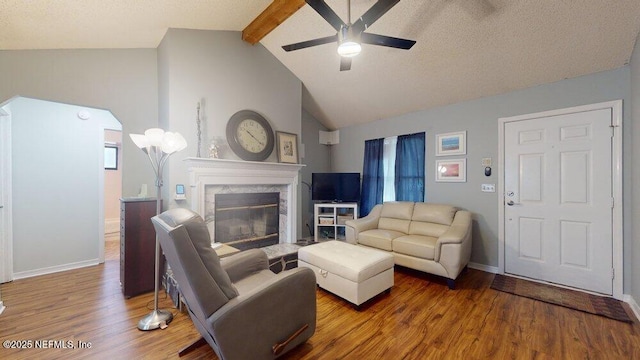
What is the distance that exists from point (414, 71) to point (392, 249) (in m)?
2.38

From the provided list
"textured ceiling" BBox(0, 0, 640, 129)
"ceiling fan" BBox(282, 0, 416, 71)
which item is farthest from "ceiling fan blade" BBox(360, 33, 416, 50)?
"textured ceiling" BBox(0, 0, 640, 129)

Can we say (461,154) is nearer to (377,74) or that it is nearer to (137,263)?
(377,74)

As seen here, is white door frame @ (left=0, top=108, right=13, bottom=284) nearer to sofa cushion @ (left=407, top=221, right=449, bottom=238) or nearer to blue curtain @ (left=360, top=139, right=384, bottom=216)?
blue curtain @ (left=360, top=139, right=384, bottom=216)

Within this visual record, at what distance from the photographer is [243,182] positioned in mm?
3279

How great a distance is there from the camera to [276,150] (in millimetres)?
3691

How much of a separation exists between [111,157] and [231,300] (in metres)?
5.73

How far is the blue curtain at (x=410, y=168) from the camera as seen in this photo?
13.1ft

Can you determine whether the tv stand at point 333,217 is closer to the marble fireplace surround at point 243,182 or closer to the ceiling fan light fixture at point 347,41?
the marble fireplace surround at point 243,182

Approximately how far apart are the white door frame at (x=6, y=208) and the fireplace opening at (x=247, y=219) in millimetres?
2249

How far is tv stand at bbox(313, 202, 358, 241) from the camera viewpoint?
438 centimetres

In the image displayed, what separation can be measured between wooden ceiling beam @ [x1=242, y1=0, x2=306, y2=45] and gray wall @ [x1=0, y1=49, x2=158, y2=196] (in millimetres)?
A: 1299

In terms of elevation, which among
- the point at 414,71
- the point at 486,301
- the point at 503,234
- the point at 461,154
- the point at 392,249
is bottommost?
the point at 486,301

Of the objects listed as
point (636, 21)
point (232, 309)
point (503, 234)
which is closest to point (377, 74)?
point (636, 21)

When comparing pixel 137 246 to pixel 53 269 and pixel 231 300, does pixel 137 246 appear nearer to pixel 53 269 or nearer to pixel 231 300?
pixel 53 269
